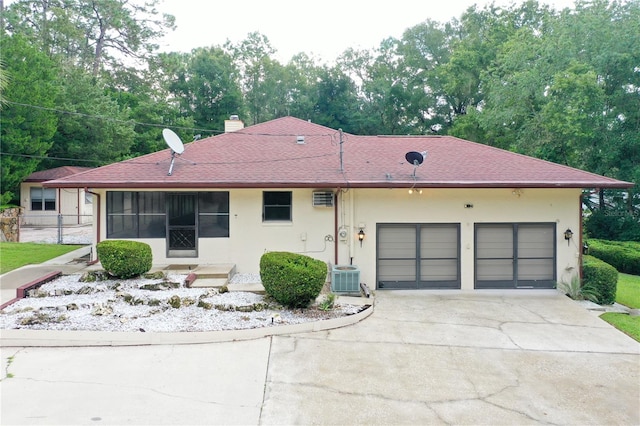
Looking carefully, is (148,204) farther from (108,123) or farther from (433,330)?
(108,123)

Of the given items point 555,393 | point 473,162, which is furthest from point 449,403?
point 473,162

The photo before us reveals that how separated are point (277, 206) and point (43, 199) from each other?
17397 millimetres

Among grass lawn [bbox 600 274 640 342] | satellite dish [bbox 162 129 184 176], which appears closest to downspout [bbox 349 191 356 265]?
satellite dish [bbox 162 129 184 176]

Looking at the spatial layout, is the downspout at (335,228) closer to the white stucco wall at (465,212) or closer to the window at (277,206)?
the white stucco wall at (465,212)

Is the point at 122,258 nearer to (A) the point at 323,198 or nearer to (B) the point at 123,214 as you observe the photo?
(B) the point at 123,214

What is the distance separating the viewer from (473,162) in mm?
11648

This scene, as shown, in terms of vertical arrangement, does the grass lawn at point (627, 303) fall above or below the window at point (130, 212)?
below

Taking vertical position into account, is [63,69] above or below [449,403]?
above

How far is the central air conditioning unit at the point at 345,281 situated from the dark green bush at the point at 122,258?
426 cm

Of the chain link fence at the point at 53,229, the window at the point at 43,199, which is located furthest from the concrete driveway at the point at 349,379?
the window at the point at 43,199

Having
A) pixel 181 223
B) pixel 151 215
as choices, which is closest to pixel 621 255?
pixel 181 223

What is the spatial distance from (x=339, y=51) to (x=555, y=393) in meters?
36.7

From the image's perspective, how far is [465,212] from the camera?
10.4 m

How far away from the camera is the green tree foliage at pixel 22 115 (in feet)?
63.5
